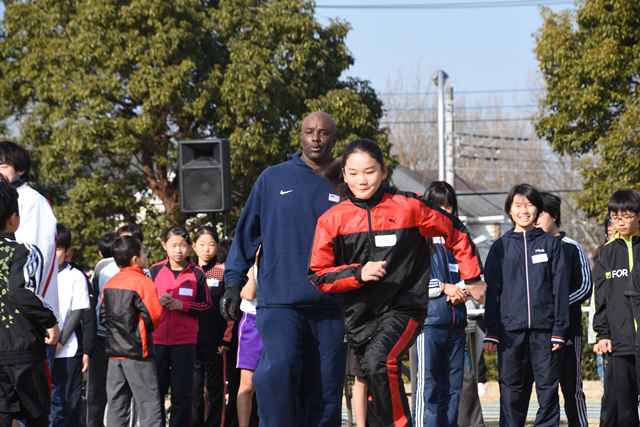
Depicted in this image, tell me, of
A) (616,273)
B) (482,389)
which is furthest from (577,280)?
(482,389)

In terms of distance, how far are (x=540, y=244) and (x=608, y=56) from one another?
1288cm

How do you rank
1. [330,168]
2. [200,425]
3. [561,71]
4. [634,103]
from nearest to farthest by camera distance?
[330,168]
[200,425]
[634,103]
[561,71]

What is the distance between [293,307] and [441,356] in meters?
1.92

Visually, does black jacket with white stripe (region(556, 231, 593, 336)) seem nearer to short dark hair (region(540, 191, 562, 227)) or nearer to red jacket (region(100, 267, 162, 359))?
short dark hair (region(540, 191, 562, 227))

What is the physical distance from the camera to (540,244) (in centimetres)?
588

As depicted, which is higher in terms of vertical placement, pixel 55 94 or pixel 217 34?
pixel 217 34

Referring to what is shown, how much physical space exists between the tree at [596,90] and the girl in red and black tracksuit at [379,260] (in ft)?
47.2

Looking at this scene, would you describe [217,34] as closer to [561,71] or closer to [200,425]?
[561,71]

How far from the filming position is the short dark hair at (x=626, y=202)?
612 centimetres

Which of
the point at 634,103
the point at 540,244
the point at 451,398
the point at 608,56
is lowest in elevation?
the point at 451,398

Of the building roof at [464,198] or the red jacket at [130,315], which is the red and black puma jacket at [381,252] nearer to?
the red jacket at [130,315]

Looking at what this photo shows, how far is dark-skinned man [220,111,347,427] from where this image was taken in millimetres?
4102

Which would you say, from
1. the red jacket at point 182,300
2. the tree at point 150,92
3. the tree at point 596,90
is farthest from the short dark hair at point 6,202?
the tree at point 596,90

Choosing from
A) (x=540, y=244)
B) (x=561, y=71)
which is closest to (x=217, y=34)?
(x=561, y=71)
